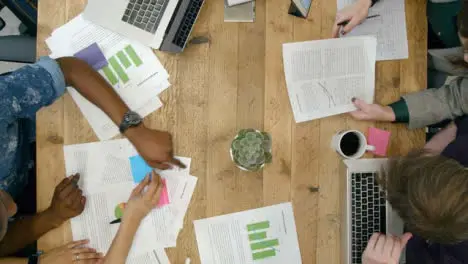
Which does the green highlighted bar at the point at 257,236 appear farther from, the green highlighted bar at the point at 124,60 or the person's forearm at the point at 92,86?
the green highlighted bar at the point at 124,60

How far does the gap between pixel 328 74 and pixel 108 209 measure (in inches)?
28.8

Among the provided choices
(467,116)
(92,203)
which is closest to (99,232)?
(92,203)

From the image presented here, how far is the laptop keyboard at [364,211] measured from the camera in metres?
1.19

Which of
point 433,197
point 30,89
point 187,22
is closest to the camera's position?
point 433,197

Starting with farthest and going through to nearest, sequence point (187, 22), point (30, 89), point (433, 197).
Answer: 1. point (187, 22)
2. point (30, 89)
3. point (433, 197)

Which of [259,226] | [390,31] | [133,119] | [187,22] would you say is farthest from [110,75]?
[390,31]

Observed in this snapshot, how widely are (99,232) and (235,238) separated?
0.38m

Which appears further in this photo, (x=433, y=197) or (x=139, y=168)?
(x=139, y=168)

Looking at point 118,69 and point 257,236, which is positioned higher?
point 118,69

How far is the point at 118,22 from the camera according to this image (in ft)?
4.01

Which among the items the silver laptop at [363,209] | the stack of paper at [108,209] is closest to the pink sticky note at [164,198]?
the stack of paper at [108,209]

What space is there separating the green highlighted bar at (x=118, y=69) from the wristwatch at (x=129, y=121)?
0.35ft

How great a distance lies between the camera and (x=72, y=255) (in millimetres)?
1199

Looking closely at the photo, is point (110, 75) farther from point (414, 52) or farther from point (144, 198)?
point (414, 52)
